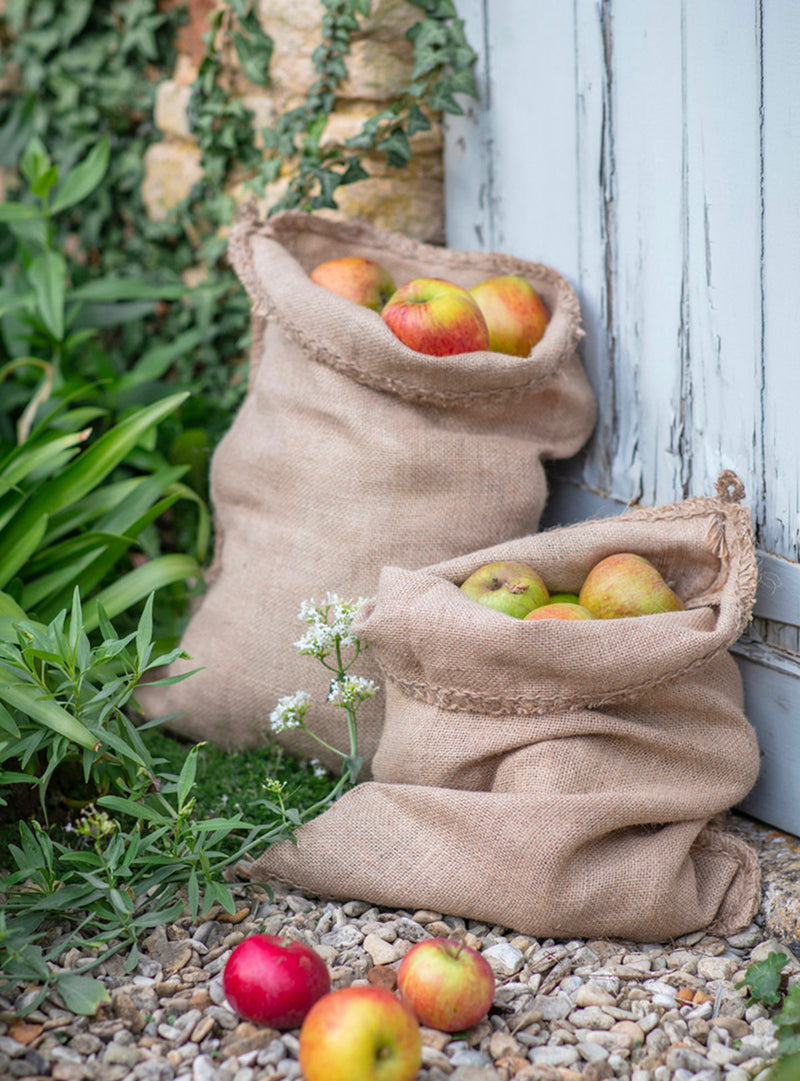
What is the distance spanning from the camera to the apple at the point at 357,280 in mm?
2178

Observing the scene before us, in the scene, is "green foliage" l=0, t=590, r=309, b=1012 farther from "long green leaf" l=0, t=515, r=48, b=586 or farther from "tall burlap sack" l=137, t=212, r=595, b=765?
"long green leaf" l=0, t=515, r=48, b=586

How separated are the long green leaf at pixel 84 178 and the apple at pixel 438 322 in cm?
133

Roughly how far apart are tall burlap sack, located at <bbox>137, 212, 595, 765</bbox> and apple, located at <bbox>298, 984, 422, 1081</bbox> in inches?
32.4

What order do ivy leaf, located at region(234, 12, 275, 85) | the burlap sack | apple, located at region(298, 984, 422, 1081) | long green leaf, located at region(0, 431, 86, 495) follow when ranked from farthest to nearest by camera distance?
1. ivy leaf, located at region(234, 12, 275, 85)
2. long green leaf, located at region(0, 431, 86, 495)
3. the burlap sack
4. apple, located at region(298, 984, 422, 1081)

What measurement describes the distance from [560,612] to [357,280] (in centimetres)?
94

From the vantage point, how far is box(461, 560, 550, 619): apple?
171cm

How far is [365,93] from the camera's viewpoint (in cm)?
253

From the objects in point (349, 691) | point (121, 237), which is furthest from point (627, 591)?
point (121, 237)

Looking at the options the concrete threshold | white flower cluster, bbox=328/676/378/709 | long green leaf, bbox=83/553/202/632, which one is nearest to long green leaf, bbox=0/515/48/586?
long green leaf, bbox=83/553/202/632

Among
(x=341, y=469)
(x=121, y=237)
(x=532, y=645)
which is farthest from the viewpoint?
(x=121, y=237)

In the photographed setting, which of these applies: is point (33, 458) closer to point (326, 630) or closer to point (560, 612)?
point (326, 630)

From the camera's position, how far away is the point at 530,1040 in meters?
1.36

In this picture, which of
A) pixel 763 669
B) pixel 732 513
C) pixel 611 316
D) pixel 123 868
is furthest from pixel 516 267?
pixel 123 868

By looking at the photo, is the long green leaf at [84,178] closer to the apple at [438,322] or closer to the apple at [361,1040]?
the apple at [438,322]
